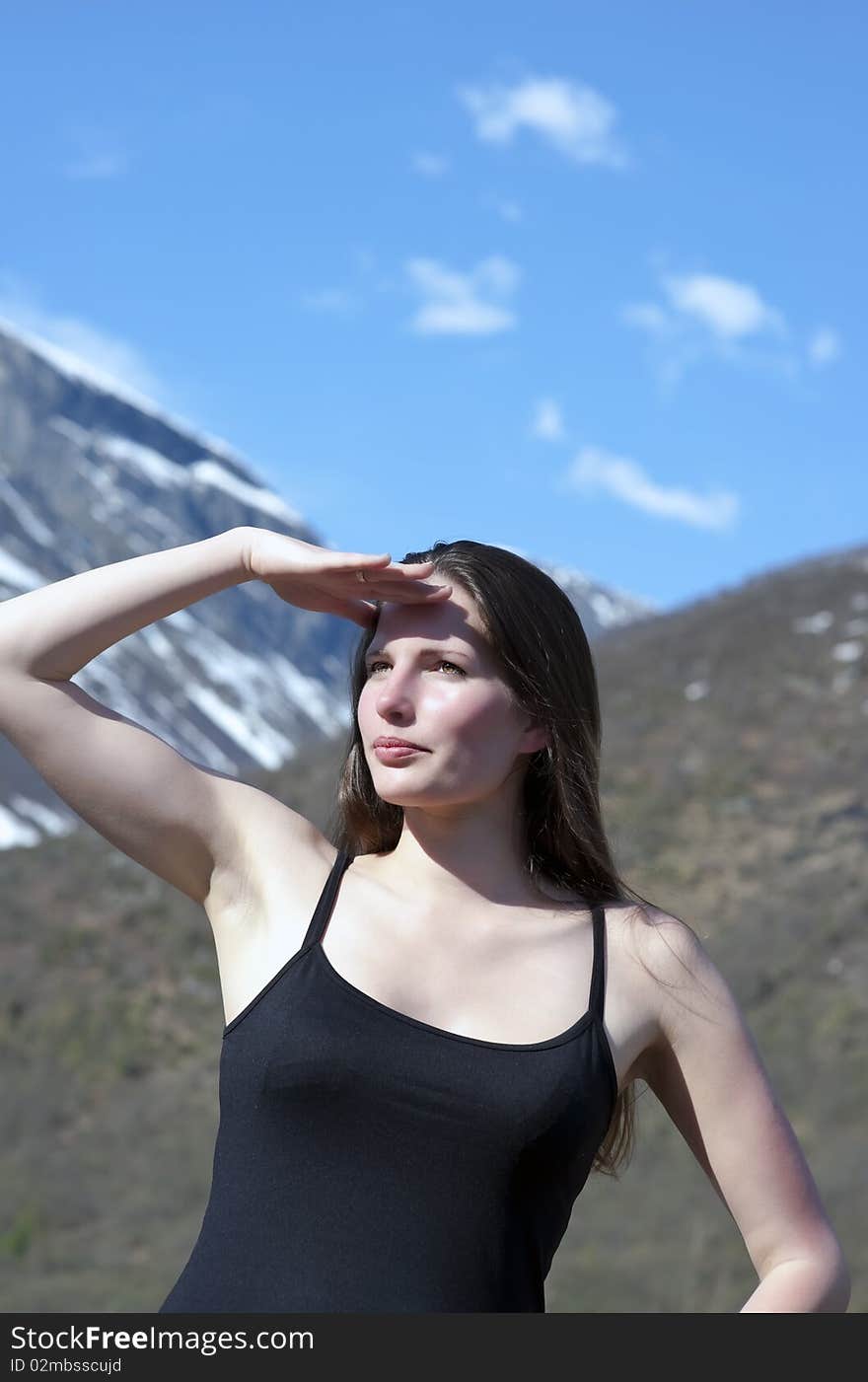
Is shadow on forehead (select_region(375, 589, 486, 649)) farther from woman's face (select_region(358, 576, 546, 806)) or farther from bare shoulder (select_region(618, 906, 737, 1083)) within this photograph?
bare shoulder (select_region(618, 906, 737, 1083))

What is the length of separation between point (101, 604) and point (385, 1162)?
92 cm

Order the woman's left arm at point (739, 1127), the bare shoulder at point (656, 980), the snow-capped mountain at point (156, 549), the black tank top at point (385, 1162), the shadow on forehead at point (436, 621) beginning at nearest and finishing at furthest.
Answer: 1. the black tank top at point (385, 1162)
2. the woman's left arm at point (739, 1127)
3. the bare shoulder at point (656, 980)
4. the shadow on forehead at point (436, 621)
5. the snow-capped mountain at point (156, 549)

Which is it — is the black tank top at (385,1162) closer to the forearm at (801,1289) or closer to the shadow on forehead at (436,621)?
the forearm at (801,1289)

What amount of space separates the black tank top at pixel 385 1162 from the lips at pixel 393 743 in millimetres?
378

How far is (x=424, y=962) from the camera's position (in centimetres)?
218

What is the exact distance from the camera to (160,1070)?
17.4m

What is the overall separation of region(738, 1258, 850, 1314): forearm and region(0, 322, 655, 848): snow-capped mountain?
132 ft

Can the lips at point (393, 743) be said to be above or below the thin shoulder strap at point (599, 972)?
above

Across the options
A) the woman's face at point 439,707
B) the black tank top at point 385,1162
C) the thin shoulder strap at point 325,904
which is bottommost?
the black tank top at point 385,1162

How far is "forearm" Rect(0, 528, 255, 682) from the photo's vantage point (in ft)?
7.57

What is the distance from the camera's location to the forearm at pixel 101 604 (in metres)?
2.31

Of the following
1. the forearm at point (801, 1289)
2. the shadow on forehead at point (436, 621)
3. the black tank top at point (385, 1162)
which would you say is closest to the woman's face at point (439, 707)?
the shadow on forehead at point (436, 621)

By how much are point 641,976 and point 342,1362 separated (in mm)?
673

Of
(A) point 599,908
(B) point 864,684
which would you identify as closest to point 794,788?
(B) point 864,684
